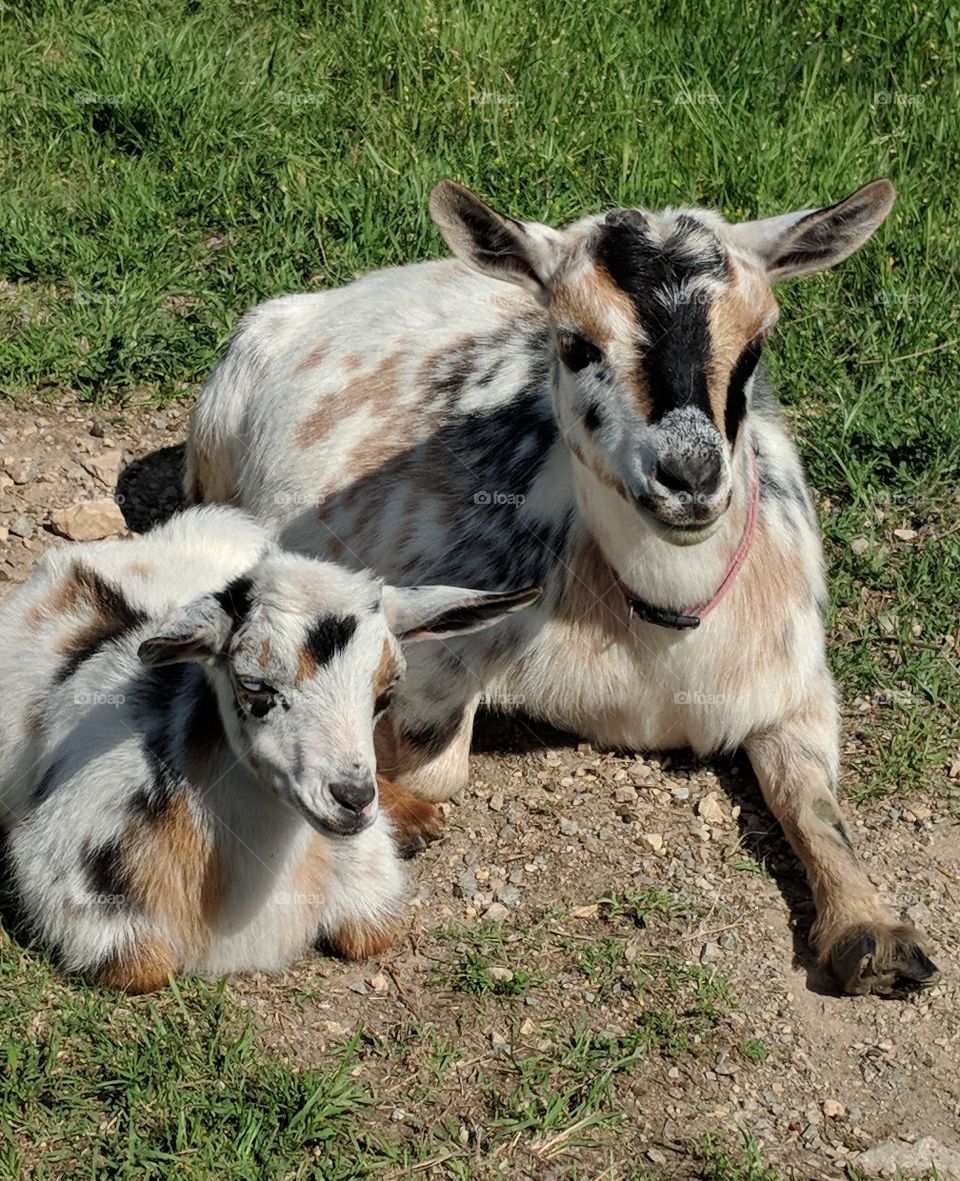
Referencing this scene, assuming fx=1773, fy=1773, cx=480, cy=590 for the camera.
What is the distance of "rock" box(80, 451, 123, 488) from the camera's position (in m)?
6.54

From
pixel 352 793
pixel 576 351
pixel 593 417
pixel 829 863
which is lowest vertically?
pixel 829 863

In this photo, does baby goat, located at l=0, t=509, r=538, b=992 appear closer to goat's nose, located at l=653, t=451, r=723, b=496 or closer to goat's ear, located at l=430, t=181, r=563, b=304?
goat's nose, located at l=653, t=451, r=723, b=496

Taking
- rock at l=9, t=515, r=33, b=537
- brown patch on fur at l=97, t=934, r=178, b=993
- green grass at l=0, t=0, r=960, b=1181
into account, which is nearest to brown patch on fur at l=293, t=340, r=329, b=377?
green grass at l=0, t=0, r=960, b=1181

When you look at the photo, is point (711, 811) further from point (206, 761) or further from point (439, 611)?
point (206, 761)

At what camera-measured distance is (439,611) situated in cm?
421

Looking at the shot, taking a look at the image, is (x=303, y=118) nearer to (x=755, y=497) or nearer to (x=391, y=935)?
(x=755, y=497)

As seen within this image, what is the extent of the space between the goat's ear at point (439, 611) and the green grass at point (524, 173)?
5.71 ft

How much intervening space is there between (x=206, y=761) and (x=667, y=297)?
1623mm

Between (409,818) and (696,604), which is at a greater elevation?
(696,604)

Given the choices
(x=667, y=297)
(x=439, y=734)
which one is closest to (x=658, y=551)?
(x=667, y=297)

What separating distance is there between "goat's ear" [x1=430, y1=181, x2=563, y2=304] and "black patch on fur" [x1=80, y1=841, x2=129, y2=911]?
1.80 m

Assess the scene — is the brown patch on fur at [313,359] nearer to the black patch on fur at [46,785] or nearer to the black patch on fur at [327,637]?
the black patch on fur at [46,785]

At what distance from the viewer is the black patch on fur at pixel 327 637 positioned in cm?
399

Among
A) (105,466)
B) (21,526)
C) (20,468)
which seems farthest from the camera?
(105,466)
